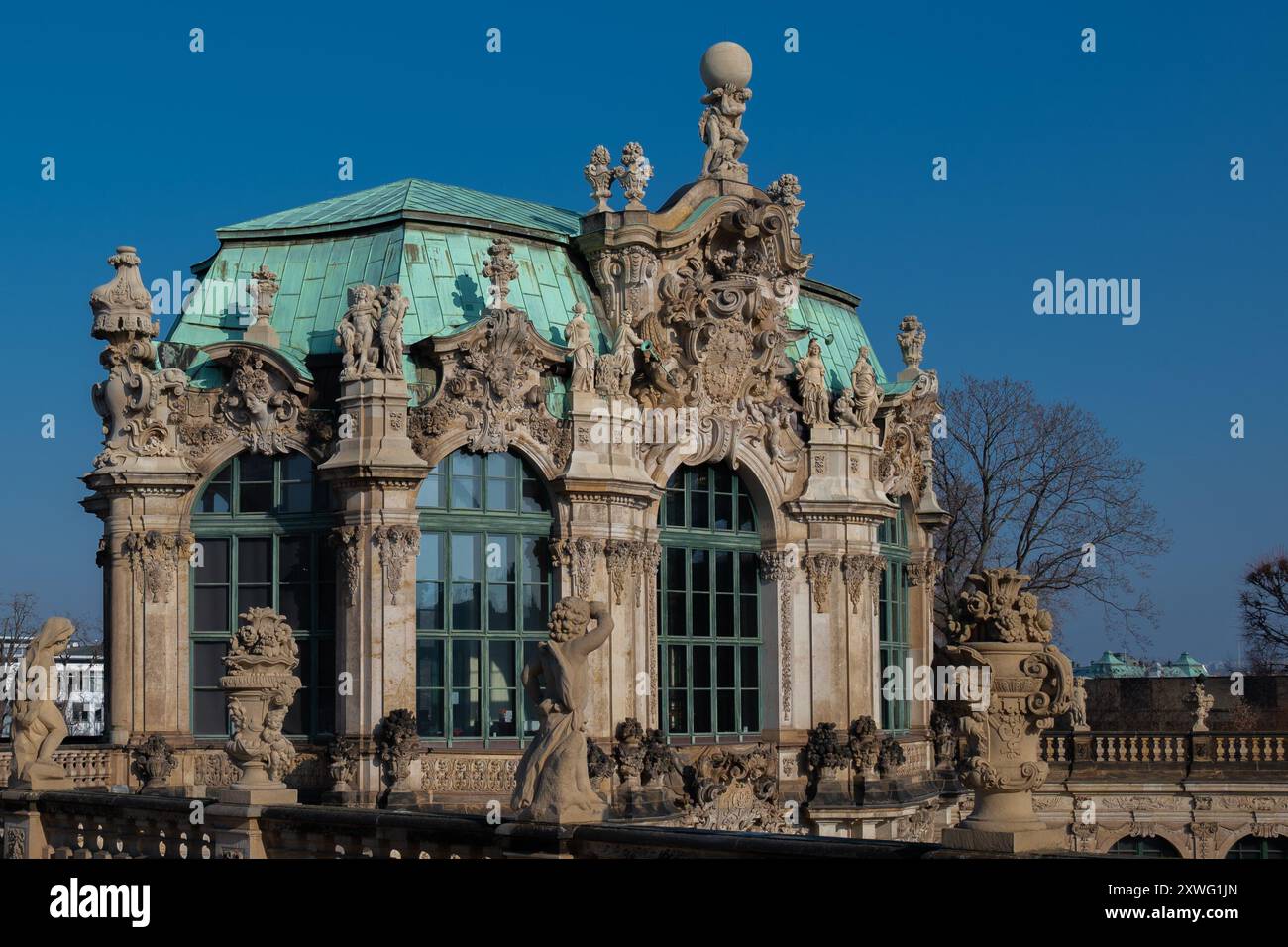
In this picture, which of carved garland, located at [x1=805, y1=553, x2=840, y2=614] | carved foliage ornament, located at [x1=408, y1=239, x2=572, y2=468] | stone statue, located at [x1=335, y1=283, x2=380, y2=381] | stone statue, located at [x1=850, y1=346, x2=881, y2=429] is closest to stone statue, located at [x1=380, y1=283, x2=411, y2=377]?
stone statue, located at [x1=335, y1=283, x2=380, y2=381]

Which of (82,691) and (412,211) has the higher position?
(412,211)

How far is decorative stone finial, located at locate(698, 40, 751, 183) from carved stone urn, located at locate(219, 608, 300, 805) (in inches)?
643

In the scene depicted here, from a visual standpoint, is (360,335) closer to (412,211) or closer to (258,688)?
(412,211)

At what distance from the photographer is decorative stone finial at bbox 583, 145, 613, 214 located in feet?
118

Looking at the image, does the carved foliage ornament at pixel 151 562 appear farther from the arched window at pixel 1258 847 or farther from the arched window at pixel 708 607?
the arched window at pixel 1258 847

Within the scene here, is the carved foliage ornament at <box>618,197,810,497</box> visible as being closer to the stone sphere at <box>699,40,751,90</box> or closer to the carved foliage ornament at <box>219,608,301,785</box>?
the stone sphere at <box>699,40,751,90</box>

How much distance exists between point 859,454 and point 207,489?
12236 millimetres

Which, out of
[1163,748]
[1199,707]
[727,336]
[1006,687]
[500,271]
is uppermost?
[500,271]

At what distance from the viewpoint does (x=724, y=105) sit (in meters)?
37.8

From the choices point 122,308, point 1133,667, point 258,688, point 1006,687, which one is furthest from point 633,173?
point 1133,667

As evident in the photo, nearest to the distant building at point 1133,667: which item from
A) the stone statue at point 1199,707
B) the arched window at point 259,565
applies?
the stone statue at point 1199,707

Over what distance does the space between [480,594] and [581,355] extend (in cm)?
436

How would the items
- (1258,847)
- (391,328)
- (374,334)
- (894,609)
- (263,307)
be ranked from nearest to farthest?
(391,328)
(374,334)
(263,307)
(894,609)
(1258,847)

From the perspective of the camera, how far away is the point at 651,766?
33.4 meters
